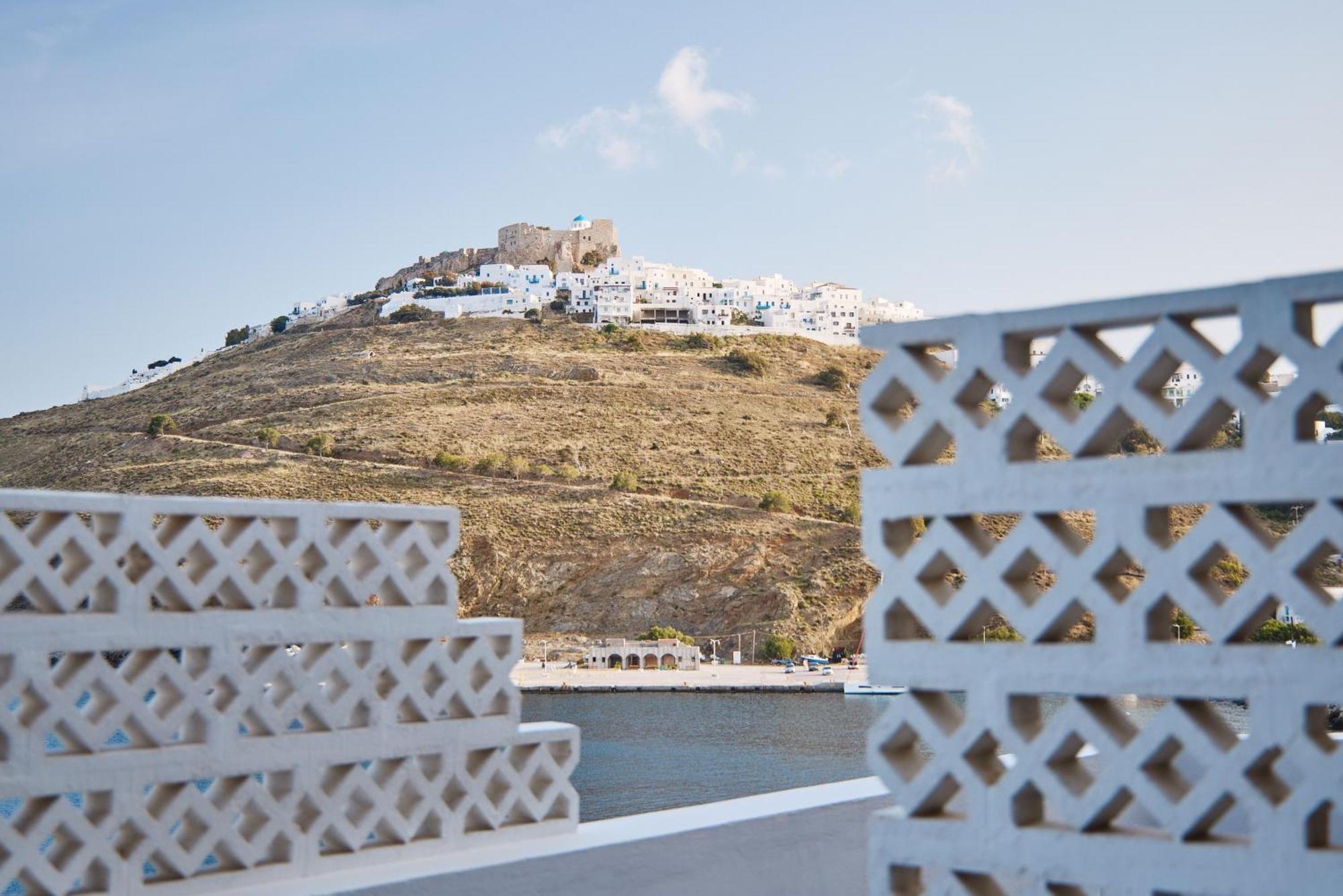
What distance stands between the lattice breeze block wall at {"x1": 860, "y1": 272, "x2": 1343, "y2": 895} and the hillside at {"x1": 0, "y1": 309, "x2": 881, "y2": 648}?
41768 mm

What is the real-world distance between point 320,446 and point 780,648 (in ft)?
63.5

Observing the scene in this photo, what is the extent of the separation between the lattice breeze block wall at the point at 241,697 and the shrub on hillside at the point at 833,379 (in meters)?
60.4

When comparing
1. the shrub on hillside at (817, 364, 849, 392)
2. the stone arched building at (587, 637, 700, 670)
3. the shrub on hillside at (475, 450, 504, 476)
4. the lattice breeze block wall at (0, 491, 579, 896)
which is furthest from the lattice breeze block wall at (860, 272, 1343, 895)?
the shrub on hillside at (817, 364, 849, 392)

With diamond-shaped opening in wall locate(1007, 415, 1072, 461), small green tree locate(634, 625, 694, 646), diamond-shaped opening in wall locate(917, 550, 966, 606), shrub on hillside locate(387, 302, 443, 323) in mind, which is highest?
shrub on hillside locate(387, 302, 443, 323)

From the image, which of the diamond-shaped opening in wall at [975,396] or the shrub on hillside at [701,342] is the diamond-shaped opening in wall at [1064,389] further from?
the shrub on hillside at [701,342]

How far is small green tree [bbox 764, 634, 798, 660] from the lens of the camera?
4334 cm

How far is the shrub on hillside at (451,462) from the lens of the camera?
5147 centimetres

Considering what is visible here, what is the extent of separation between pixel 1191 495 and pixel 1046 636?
13.9 inches

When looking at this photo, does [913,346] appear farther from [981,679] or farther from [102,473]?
[102,473]

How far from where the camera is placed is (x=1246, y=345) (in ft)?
7.82

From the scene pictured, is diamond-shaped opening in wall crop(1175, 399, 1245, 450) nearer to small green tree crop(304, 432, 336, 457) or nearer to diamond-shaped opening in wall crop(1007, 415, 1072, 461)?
diamond-shaped opening in wall crop(1007, 415, 1072, 461)

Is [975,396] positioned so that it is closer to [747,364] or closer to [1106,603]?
[1106,603]

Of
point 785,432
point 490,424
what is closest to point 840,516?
point 785,432

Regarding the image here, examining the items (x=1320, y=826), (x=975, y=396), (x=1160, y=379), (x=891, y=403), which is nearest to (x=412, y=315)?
(x=891, y=403)
